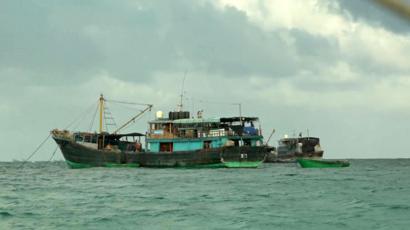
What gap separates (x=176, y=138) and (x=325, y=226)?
4730 centimetres

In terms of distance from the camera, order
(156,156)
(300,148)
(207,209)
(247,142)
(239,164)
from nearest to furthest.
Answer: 1. (207,209)
2. (239,164)
3. (247,142)
4. (156,156)
5. (300,148)

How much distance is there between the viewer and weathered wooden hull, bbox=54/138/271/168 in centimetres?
6519

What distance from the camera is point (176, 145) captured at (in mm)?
66875

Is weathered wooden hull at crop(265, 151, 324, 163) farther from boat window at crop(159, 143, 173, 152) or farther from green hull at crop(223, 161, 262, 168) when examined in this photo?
boat window at crop(159, 143, 173, 152)

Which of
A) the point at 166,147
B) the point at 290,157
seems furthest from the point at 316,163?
the point at 290,157

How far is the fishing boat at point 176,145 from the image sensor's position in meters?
65.5

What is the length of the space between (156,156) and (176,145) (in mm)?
3256

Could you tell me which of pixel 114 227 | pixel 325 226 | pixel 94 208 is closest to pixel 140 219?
pixel 114 227

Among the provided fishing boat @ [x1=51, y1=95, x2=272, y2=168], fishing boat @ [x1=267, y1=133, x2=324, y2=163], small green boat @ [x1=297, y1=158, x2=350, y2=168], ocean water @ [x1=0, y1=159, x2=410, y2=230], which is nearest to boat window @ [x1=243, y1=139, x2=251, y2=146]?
fishing boat @ [x1=51, y1=95, x2=272, y2=168]

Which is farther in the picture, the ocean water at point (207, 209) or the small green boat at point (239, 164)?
the small green boat at point (239, 164)

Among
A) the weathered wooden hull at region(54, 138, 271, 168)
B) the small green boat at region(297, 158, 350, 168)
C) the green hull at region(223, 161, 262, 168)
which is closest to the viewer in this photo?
the weathered wooden hull at region(54, 138, 271, 168)

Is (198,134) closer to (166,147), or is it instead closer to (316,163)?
(166,147)

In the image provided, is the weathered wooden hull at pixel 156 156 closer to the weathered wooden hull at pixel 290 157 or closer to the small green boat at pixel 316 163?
the small green boat at pixel 316 163

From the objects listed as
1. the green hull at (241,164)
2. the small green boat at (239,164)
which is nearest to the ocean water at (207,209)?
the small green boat at (239,164)
